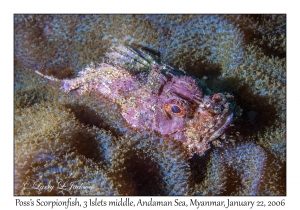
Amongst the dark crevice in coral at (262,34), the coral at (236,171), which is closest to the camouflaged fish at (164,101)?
the coral at (236,171)

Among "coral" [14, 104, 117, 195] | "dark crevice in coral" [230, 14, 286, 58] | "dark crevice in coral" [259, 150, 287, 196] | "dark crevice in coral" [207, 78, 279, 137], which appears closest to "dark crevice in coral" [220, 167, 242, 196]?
"dark crevice in coral" [259, 150, 287, 196]

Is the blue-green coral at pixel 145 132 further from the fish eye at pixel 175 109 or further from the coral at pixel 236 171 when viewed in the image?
the fish eye at pixel 175 109

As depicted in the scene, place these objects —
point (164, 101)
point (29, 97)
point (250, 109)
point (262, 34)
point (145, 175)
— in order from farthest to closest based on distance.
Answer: point (29, 97), point (262, 34), point (250, 109), point (145, 175), point (164, 101)

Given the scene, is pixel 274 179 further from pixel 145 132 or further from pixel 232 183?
pixel 145 132

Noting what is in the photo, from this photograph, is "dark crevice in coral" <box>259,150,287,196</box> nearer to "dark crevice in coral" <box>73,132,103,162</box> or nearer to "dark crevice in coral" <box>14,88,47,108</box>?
"dark crevice in coral" <box>73,132,103,162</box>

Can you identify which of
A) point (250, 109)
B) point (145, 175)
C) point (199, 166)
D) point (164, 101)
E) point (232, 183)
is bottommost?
point (232, 183)

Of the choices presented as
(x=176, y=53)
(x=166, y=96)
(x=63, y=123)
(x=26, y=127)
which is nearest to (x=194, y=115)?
(x=166, y=96)

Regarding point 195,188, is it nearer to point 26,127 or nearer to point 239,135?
point 239,135

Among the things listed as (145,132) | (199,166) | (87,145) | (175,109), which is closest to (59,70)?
(87,145)
